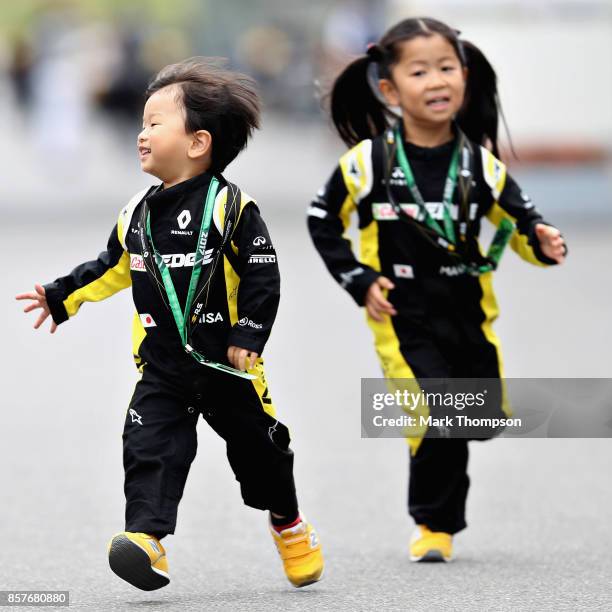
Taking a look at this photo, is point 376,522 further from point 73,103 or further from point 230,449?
point 73,103

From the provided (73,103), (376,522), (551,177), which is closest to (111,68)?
(73,103)

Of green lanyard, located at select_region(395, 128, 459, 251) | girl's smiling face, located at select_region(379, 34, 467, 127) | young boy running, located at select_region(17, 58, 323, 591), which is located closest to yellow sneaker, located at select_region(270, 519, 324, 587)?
young boy running, located at select_region(17, 58, 323, 591)

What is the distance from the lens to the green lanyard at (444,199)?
Result: 5.77 metres

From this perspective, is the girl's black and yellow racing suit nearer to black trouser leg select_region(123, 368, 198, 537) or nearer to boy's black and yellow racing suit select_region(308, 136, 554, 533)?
boy's black and yellow racing suit select_region(308, 136, 554, 533)

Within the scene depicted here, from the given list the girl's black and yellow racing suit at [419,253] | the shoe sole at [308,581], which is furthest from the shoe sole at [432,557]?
the shoe sole at [308,581]

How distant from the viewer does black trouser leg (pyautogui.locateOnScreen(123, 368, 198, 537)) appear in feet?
16.4

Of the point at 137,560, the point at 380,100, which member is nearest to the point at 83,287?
the point at 137,560

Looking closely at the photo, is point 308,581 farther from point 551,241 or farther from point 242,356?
point 551,241

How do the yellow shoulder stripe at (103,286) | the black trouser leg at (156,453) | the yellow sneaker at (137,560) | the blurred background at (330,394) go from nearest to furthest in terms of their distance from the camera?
the yellow sneaker at (137,560), the black trouser leg at (156,453), the yellow shoulder stripe at (103,286), the blurred background at (330,394)

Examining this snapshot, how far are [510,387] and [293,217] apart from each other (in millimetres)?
12914

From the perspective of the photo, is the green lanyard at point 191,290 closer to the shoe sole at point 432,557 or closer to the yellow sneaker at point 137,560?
the yellow sneaker at point 137,560

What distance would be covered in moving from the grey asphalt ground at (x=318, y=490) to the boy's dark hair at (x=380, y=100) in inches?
56.0

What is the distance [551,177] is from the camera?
16.6 meters

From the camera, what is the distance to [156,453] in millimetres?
5074
